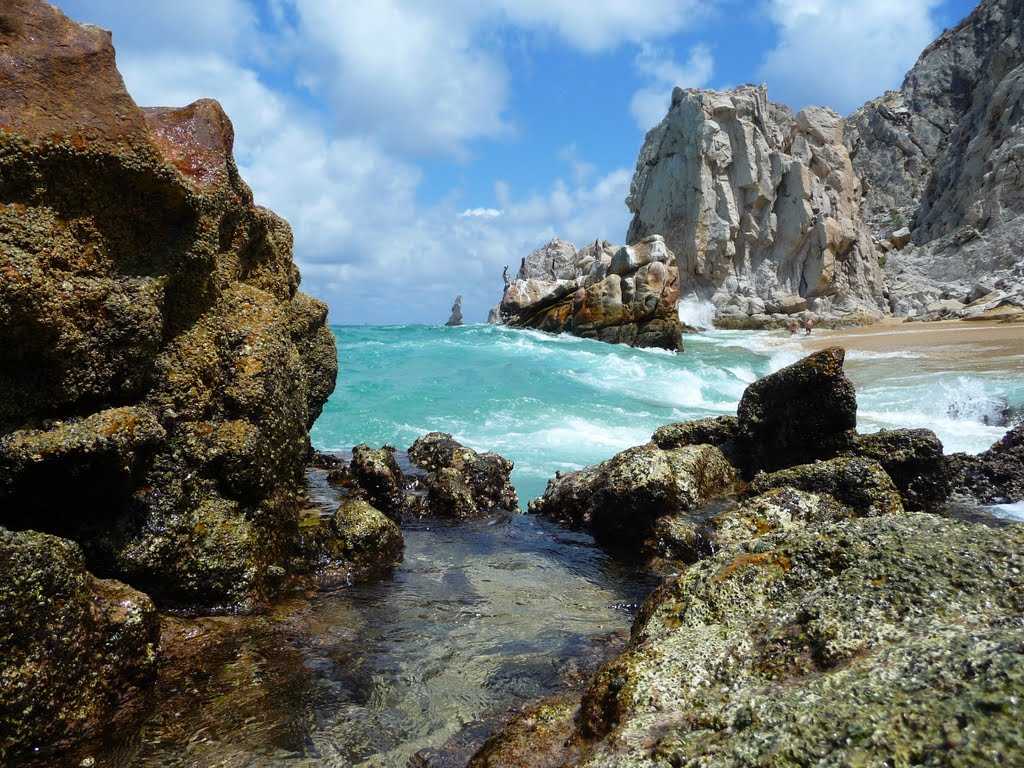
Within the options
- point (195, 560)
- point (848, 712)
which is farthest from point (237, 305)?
point (848, 712)

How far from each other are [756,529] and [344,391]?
1761cm

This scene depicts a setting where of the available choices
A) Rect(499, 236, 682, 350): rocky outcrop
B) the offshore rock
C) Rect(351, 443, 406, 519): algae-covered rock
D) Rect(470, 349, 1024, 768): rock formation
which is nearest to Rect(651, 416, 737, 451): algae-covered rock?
Rect(351, 443, 406, 519): algae-covered rock

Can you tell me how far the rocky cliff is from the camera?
57.3 m

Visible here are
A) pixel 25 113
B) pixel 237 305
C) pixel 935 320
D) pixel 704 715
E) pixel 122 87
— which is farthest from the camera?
pixel 935 320

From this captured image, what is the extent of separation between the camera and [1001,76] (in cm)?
6919

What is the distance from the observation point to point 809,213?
197 feet

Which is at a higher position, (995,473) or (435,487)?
(995,473)

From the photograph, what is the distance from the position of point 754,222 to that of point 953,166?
25.1 m

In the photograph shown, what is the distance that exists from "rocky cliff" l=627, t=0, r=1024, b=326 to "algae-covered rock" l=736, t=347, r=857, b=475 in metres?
49.3

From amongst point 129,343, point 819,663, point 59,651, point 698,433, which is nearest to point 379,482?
point 129,343

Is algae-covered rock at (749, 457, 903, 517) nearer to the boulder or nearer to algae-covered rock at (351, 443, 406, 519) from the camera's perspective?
the boulder

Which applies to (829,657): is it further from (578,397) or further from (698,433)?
(578,397)

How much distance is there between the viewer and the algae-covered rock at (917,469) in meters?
9.29

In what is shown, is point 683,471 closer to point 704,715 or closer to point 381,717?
point 381,717
